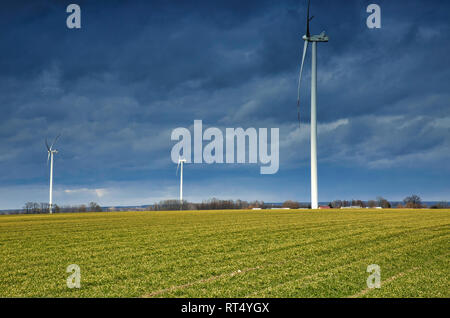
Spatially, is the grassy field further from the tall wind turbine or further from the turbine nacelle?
the turbine nacelle

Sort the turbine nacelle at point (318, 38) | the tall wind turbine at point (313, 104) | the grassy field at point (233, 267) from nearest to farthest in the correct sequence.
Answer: the grassy field at point (233, 267)
the tall wind turbine at point (313, 104)
the turbine nacelle at point (318, 38)

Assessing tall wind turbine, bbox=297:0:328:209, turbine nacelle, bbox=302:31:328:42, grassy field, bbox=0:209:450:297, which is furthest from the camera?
turbine nacelle, bbox=302:31:328:42

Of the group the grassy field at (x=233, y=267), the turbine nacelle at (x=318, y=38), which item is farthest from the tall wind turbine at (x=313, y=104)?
the grassy field at (x=233, y=267)

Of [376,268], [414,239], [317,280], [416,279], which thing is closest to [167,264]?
[317,280]

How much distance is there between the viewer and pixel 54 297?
29.2ft

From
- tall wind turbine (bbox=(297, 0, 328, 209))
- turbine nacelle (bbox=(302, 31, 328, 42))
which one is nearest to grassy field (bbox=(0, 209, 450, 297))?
tall wind turbine (bbox=(297, 0, 328, 209))

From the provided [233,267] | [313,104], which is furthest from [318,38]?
[233,267]

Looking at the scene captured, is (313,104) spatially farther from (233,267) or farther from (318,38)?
(233,267)

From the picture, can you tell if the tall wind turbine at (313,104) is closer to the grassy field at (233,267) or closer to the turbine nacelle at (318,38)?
the turbine nacelle at (318,38)

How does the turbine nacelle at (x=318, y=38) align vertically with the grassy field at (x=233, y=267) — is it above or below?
above

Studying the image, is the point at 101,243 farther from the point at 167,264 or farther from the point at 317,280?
the point at 317,280

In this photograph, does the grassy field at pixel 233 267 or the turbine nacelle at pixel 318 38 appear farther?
the turbine nacelle at pixel 318 38

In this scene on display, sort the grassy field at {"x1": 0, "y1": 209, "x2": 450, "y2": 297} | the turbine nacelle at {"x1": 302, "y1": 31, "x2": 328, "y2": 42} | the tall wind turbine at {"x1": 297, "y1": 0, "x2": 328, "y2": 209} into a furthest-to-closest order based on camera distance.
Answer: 1. the turbine nacelle at {"x1": 302, "y1": 31, "x2": 328, "y2": 42}
2. the tall wind turbine at {"x1": 297, "y1": 0, "x2": 328, "y2": 209}
3. the grassy field at {"x1": 0, "y1": 209, "x2": 450, "y2": 297}
